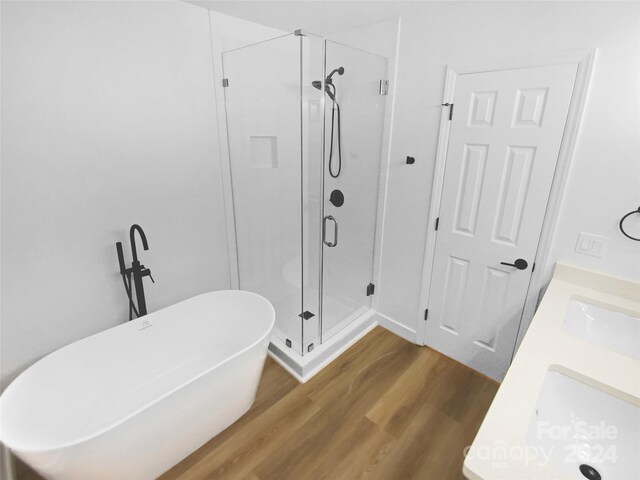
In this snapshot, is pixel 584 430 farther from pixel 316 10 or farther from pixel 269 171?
pixel 316 10

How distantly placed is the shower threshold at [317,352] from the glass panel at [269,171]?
0.08m

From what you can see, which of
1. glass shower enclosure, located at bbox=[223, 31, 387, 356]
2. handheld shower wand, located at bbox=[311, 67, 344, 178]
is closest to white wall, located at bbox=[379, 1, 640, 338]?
glass shower enclosure, located at bbox=[223, 31, 387, 356]

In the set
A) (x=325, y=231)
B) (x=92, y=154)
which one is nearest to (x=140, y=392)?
(x=92, y=154)

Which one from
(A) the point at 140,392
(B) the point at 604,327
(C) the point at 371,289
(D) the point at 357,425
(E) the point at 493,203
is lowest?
(D) the point at 357,425

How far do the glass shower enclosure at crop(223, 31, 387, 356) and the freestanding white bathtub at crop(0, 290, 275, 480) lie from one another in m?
0.46

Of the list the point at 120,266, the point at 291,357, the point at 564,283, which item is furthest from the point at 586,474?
the point at 120,266

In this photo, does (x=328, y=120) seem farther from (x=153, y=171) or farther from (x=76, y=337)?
(x=76, y=337)

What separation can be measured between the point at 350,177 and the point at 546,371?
180 cm

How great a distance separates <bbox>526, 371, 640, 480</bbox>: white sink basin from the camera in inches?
40.2

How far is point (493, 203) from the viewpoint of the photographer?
2025mm

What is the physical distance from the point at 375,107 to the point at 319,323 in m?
1.74

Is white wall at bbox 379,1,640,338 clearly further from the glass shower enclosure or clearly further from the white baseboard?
the white baseboard

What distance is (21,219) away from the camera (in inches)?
65.2

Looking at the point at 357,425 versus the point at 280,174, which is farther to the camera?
the point at 280,174
